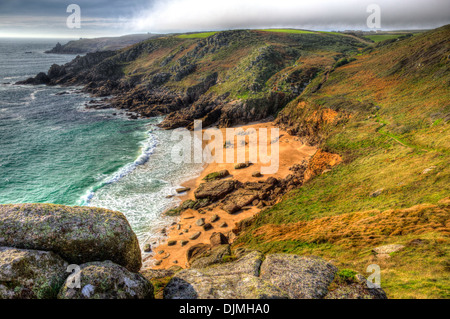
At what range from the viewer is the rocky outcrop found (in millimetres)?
9727

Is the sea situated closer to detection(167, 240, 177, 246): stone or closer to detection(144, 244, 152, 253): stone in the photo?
detection(144, 244, 152, 253): stone

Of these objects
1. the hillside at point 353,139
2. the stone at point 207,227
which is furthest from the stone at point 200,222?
the hillside at point 353,139

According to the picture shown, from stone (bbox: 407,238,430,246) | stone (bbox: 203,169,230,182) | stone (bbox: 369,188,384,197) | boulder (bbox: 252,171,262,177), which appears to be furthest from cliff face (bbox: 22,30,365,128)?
stone (bbox: 407,238,430,246)

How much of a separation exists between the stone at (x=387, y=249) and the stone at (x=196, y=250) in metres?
14.4

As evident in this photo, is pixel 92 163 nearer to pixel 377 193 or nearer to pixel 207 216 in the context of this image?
pixel 207 216

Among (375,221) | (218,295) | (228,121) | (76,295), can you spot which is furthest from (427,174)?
(228,121)

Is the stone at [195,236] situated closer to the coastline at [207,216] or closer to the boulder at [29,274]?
the coastline at [207,216]

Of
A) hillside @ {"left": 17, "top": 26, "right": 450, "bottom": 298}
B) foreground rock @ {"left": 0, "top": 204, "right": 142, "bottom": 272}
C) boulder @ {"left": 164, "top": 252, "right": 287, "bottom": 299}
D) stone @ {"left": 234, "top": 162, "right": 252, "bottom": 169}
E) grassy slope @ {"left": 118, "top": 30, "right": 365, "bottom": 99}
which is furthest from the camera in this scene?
grassy slope @ {"left": 118, "top": 30, "right": 365, "bottom": 99}

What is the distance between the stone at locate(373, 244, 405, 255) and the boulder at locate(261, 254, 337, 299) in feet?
→ 11.9

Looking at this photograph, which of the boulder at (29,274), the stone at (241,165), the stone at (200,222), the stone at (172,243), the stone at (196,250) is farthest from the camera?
the stone at (241,165)

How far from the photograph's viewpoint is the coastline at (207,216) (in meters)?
24.1

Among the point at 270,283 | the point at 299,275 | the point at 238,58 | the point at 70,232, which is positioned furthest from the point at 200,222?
the point at 238,58
